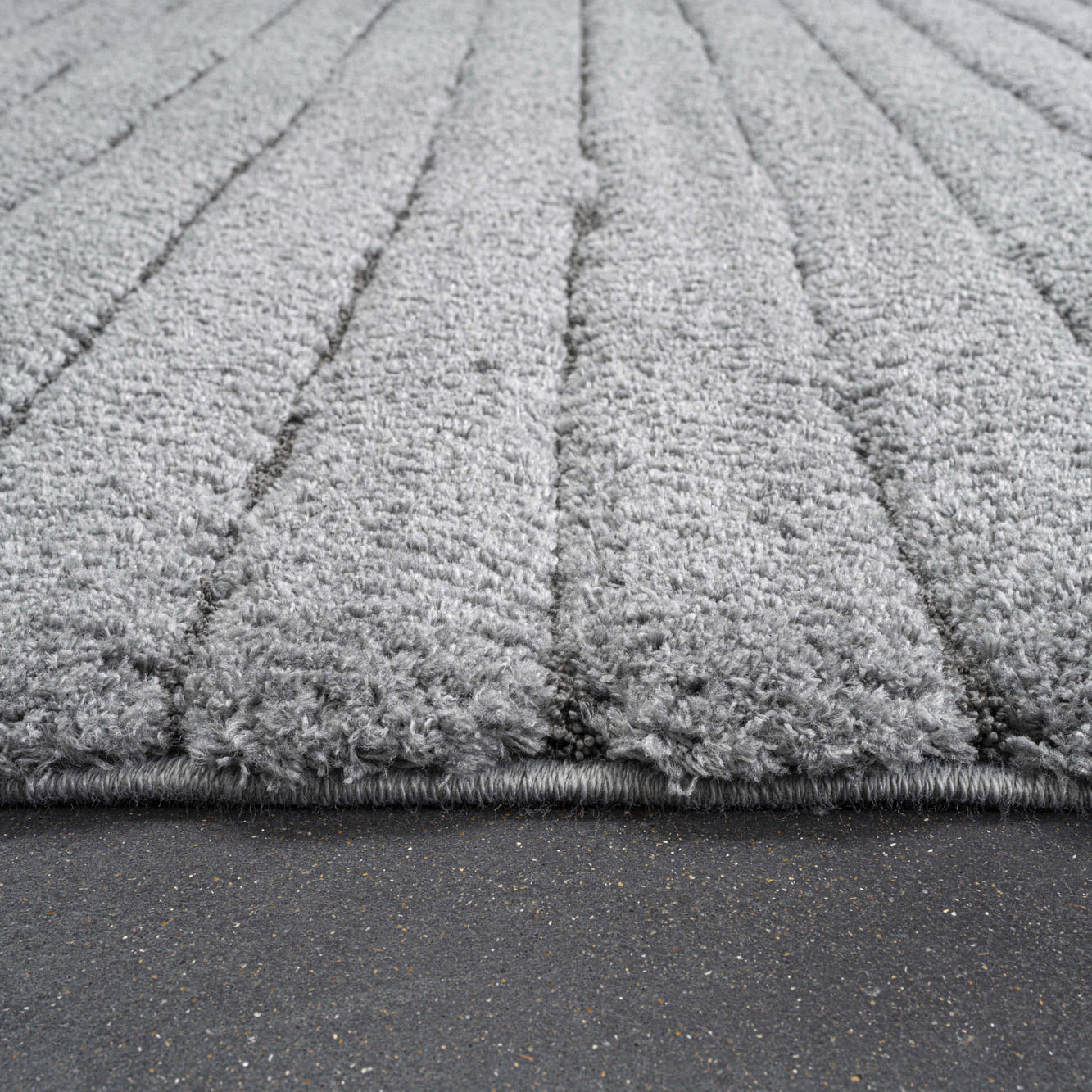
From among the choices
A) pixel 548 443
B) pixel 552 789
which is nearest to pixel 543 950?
pixel 552 789

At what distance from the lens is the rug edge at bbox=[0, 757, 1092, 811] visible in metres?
0.50

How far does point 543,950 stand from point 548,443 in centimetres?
41

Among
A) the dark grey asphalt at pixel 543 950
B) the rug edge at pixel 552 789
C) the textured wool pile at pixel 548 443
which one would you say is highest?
the textured wool pile at pixel 548 443

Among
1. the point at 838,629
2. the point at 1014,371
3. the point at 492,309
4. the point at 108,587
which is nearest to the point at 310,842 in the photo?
the point at 108,587

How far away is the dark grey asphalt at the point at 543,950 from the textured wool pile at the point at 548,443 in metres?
0.03

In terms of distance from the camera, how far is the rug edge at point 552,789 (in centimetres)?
50

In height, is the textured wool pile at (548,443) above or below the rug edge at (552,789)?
above

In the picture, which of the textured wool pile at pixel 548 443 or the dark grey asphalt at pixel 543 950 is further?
the textured wool pile at pixel 548 443

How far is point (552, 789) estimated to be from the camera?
506mm

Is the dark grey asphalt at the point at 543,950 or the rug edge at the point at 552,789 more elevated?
the rug edge at the point at 552,789

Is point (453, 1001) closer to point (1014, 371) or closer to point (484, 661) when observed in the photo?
point (484, 661)

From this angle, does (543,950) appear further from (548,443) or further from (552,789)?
(548,443)

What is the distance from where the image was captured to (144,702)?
53 centimetres

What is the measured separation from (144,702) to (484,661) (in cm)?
20
